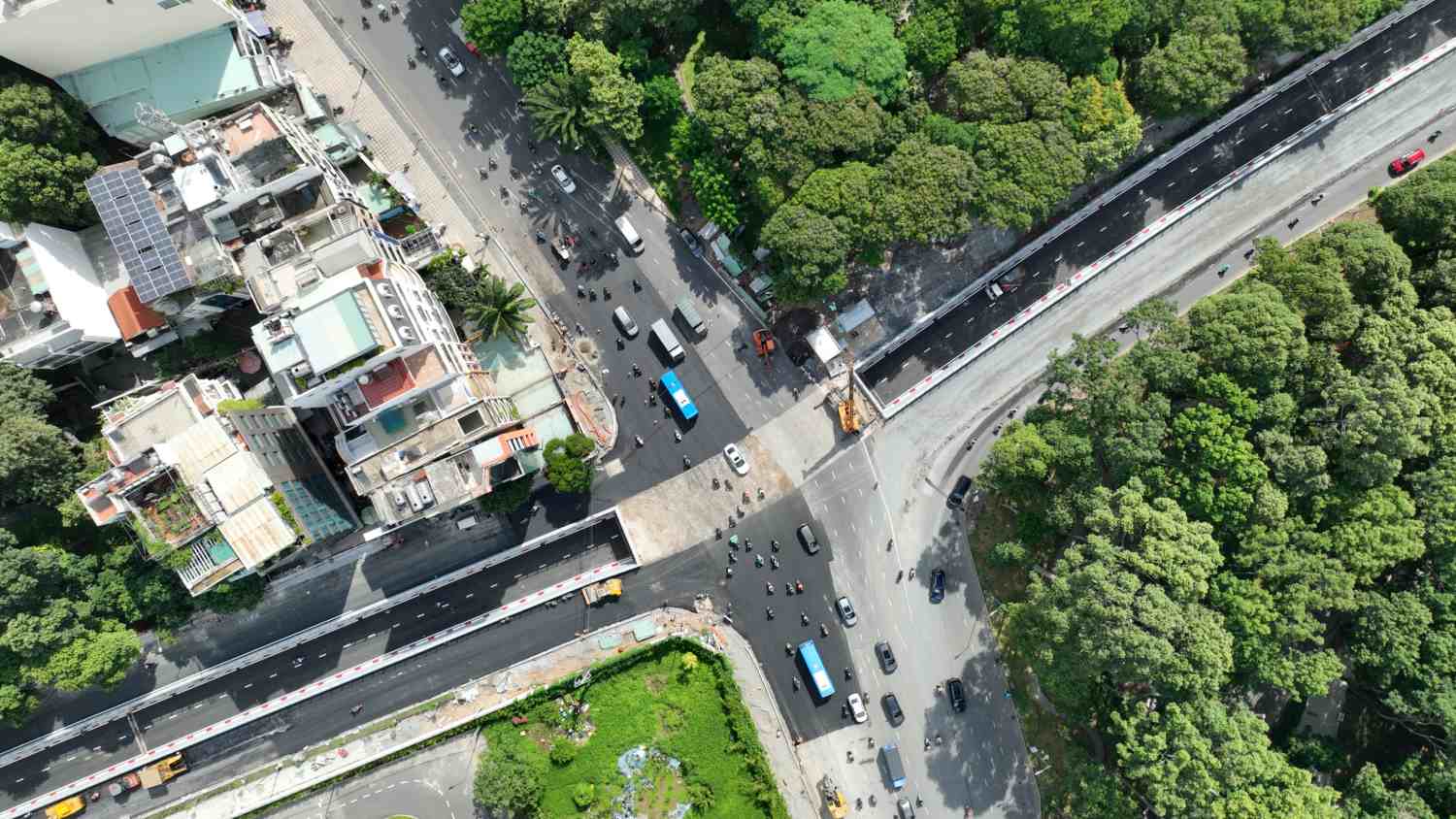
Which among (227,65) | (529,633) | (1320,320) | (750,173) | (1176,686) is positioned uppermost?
(227,65)

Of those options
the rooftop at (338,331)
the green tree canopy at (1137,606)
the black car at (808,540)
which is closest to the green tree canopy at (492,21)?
the rooftop at (338,331)

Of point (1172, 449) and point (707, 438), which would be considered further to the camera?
point (707, 438)

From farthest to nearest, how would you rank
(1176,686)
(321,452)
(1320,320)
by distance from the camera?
(321,452) → (1320,320) → (1176,686)

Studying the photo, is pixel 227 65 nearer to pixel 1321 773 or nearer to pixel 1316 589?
pixel 1316 589

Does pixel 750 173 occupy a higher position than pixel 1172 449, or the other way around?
pixel 750 173

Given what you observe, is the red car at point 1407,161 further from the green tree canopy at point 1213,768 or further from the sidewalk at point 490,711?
the sidewalk at point 490,711

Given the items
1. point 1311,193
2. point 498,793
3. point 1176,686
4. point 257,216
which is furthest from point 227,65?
point 1311,193

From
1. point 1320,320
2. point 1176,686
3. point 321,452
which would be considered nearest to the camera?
point 1176,686

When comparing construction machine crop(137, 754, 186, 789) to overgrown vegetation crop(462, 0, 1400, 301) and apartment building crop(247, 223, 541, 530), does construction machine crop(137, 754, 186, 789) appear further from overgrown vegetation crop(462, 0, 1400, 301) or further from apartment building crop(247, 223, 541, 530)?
overgrown vegetation crop(462, 0, 1400, 301)
